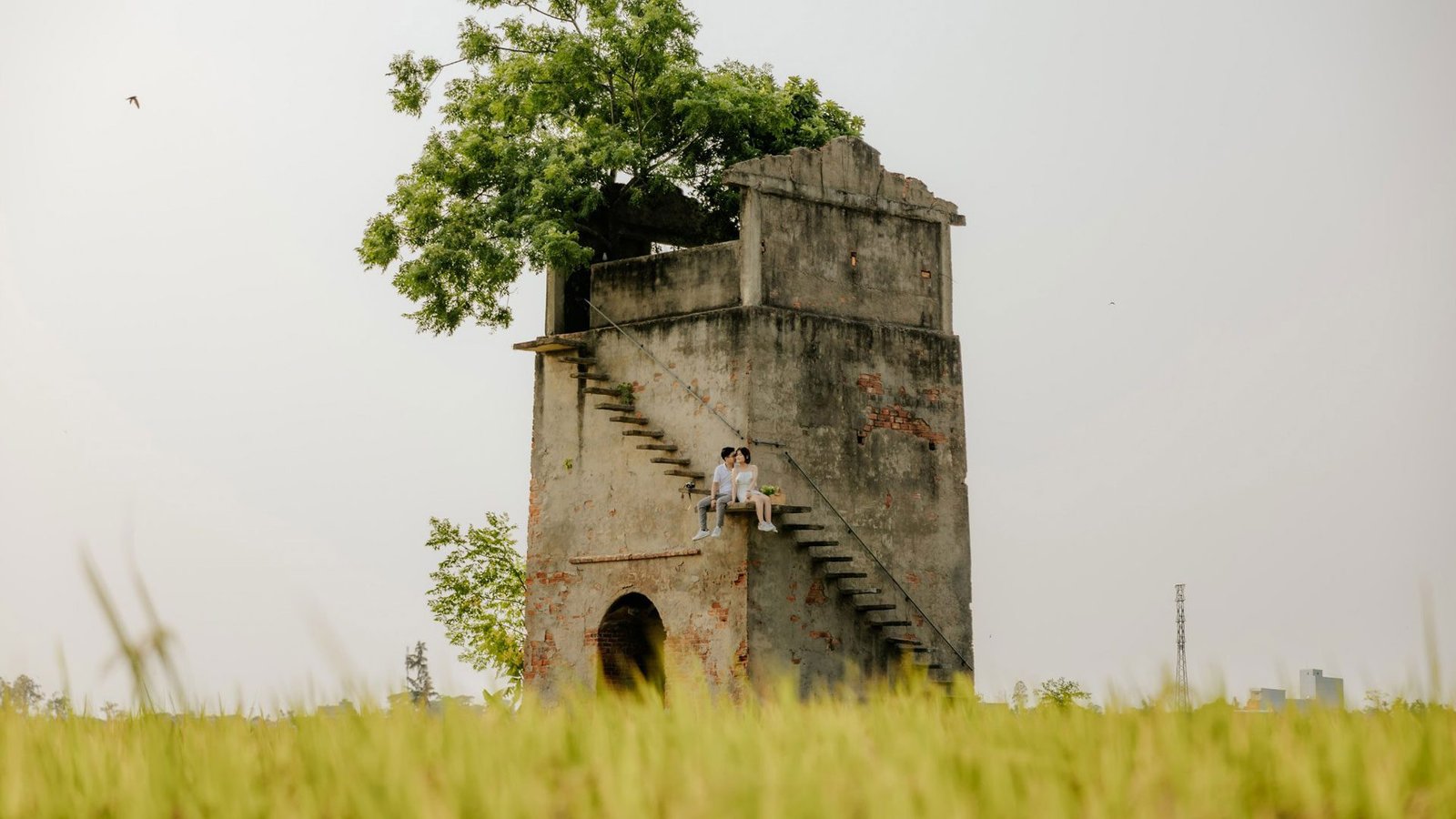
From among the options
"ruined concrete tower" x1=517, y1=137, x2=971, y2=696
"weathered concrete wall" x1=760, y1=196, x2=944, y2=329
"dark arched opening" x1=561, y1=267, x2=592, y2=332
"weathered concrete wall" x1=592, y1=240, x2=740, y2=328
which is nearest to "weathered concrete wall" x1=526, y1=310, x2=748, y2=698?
"ruined concrete tower" x1=517, y1=137, x2=971, y2=696

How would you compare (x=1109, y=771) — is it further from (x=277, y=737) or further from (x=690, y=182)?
(x=690, y=182)

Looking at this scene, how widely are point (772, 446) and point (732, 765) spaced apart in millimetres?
14376

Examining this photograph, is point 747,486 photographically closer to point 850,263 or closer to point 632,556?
point 632,556

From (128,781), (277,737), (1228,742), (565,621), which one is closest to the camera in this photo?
(128,781)

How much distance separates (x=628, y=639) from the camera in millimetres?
20688

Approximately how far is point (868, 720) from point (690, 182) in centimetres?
1585

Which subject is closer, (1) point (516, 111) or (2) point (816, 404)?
(2) point (816, 404)

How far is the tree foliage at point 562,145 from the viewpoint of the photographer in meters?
21.0

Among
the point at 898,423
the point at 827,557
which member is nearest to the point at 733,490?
the point at 827,557

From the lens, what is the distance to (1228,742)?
5.71 metres

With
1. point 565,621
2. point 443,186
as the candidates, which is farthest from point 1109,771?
point 443,186

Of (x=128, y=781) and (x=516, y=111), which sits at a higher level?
(x=516, y=111)

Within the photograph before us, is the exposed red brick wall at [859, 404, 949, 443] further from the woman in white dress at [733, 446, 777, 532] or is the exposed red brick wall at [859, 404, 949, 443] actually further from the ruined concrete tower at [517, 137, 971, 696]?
the woman in white dress at [733, 446, 777, 532]

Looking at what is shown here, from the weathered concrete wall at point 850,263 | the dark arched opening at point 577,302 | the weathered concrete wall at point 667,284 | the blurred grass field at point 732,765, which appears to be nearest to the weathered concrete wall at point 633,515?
the weathered concrete wall at point 667,284
